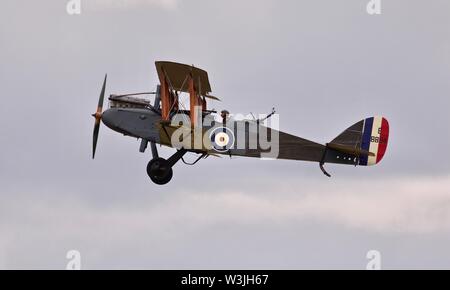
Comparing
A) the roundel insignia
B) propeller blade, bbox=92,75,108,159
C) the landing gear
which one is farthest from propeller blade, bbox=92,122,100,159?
the roundel insignia

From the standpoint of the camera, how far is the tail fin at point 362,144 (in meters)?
36.7

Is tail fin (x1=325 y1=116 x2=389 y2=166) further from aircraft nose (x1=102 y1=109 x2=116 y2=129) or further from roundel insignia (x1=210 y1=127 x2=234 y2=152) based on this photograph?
aircraft nose (x1=102 y1=109 x2=116 y2=129)

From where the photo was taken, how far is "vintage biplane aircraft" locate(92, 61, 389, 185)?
36.0m

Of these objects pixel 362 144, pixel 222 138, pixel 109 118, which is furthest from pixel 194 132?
pixel 362 144

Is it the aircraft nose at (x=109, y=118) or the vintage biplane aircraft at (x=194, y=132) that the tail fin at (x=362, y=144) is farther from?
the aircraft nose at (x=109, y=118)

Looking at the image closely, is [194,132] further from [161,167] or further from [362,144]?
[362,144]

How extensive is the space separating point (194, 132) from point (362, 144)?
525 centimetres

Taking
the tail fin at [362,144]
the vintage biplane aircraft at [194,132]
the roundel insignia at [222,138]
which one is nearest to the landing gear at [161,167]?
the vintage biplane aircraft at [194,132]

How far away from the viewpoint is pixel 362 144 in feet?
123

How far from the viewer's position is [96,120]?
37438mm

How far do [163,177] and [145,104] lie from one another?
224 centimetres
